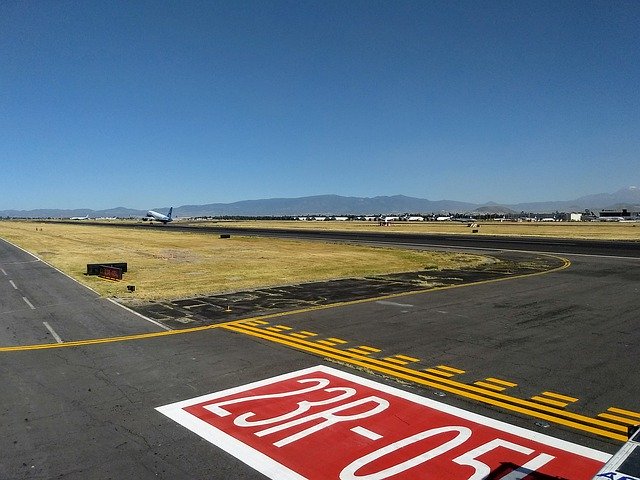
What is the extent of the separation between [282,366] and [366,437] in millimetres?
4640

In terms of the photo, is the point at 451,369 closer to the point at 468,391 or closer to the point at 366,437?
the point at 468,391

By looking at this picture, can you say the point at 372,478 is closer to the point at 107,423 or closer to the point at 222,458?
the point at 222,458

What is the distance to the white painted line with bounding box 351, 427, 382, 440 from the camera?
8.62 m

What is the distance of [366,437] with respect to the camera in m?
8.62

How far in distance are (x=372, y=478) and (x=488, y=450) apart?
2291 millimetres

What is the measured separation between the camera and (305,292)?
25.5 m

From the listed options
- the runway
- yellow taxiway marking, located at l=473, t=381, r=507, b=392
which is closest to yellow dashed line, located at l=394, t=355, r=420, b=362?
the runway

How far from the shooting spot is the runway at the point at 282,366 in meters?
8.25

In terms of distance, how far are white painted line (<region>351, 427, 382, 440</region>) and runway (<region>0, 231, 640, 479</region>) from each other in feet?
6.02

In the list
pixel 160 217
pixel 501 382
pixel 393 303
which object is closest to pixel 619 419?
pixel 501 382

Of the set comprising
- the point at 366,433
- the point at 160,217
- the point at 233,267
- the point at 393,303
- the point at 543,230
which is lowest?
the point at 366,433

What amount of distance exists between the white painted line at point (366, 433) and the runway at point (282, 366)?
1.83m

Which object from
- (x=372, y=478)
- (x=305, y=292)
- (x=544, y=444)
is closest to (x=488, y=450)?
(x=544, y=444)

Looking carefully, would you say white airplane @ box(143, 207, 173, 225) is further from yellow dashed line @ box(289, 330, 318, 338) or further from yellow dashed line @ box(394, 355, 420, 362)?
yellow dashed line @ box(394, 355, 420, 362)
